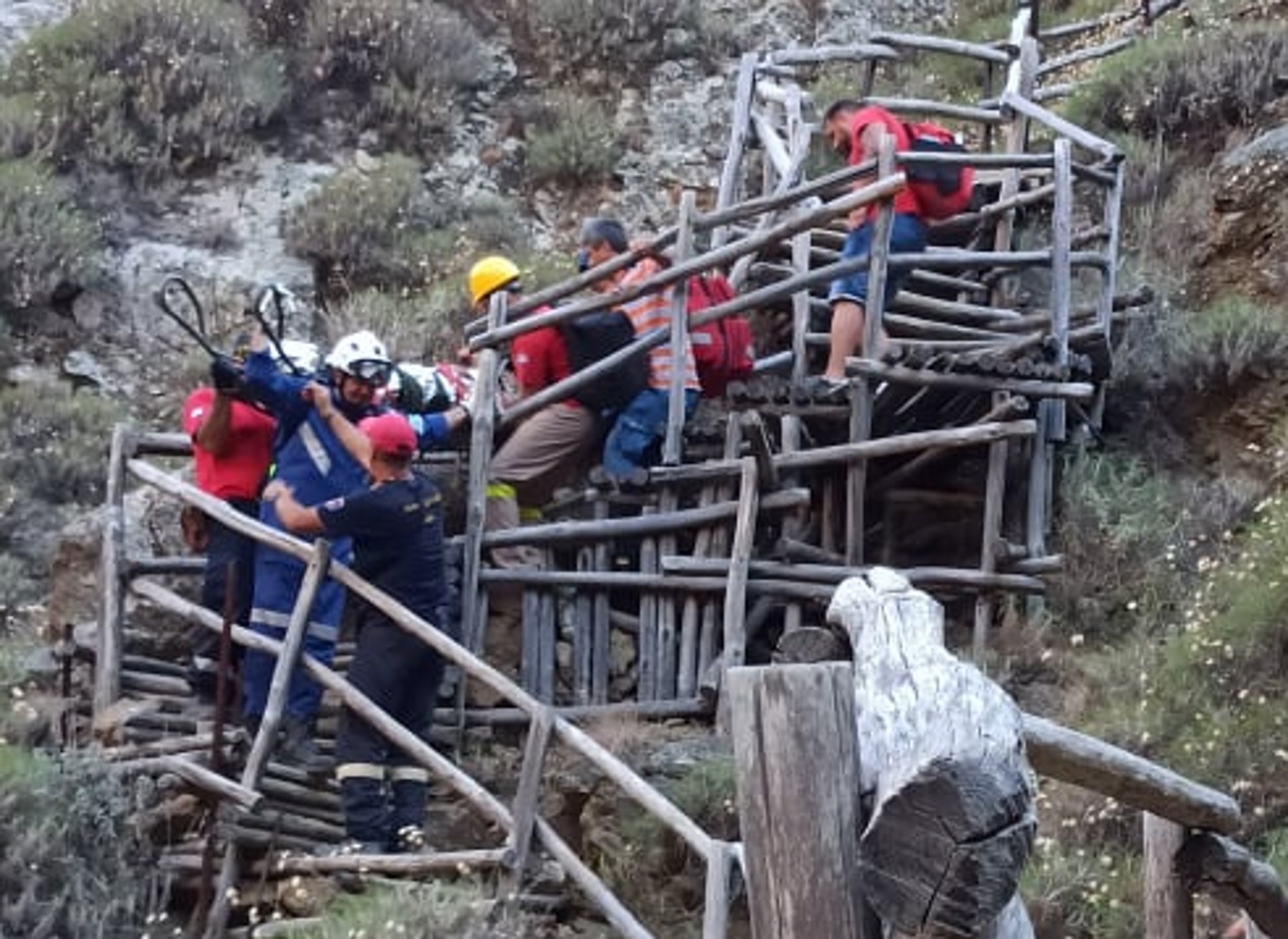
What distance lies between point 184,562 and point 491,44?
32.4 feet

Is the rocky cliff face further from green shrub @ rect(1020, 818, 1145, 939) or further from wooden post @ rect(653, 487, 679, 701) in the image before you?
green shrub @ rect(1020, 818, 1145, 939)

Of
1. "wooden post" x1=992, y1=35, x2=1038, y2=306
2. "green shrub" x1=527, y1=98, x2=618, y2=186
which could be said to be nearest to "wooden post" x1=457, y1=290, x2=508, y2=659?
"wooden post" x1=992, y1=35, x2=1038, y2=306

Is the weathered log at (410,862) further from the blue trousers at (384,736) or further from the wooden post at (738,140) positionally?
the wooden post at (738,140)

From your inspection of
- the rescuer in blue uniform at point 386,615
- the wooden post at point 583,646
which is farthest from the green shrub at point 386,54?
the rescuer in blue uniform at point 386,615

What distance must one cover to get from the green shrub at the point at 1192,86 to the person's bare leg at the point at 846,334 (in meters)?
4.72

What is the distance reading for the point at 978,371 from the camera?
10.1 metres

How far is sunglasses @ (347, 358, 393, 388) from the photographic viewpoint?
8.72 m

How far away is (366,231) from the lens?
50.5 feet

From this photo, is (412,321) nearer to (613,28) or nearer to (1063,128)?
(1063,128)

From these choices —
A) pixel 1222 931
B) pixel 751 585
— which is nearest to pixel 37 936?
pixel 751 585

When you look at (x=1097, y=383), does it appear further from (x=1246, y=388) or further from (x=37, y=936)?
(x=37, y=936)

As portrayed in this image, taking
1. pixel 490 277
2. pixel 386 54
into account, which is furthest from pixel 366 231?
pixel 490 277

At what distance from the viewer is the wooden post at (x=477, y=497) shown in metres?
9.75

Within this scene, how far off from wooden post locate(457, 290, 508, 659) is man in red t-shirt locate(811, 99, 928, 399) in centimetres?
156
